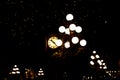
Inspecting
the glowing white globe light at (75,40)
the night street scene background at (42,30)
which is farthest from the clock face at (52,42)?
the night street scene background at (42,30)

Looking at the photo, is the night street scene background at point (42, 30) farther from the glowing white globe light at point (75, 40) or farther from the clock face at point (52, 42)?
the clock face at point (52, 42)

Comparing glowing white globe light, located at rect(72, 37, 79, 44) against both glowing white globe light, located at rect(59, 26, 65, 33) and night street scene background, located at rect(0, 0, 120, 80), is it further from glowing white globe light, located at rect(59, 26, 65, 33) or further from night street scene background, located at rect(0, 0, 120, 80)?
night street scene background, located at rect(0, 0, 120, 80)

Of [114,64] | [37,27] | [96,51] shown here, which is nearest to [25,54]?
[37,27]

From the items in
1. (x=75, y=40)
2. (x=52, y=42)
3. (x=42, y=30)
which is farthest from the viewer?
(x=42, y=30)

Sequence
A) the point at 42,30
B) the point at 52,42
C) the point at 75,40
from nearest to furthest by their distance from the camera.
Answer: the point at 52,42 < the point at 75,40 < the point at 42,30

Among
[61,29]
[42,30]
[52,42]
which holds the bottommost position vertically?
[52,42]

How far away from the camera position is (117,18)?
49.1ft

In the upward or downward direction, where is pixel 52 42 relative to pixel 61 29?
downward

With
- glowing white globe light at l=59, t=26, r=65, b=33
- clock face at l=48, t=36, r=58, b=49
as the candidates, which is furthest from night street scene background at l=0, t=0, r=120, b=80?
clock face at l=48, t=36, r=58, b=49

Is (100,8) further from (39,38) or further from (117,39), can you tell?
(39,38)

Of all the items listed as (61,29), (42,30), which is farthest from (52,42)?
(42,30)

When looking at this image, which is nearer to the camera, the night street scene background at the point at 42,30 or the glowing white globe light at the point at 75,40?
the glowing white globe light at the point at 75,40

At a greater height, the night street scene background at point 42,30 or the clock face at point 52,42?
the night street scene background at point 42,30

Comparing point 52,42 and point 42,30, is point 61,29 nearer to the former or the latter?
point 52,42
